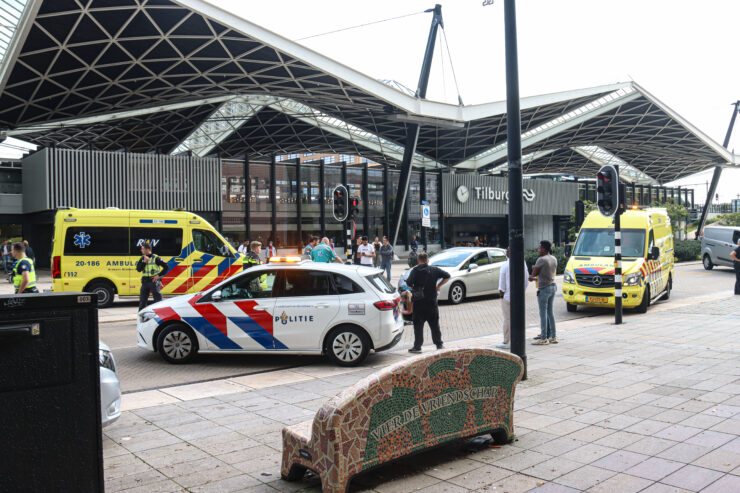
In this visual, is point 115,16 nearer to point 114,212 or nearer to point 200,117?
point 114,212

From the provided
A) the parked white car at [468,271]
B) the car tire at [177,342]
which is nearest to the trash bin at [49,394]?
the car tire at [177,342]

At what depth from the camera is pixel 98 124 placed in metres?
42.4

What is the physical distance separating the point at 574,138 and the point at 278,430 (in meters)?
53.0

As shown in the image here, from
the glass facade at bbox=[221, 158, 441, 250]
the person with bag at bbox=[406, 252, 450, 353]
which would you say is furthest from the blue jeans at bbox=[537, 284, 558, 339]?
the glass facade at bbox=[221, 158, 441, 250]

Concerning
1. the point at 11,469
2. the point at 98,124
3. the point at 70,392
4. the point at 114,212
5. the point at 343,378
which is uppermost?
the point at 98,124

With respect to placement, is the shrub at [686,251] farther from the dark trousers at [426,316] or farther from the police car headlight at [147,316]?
the police car headlight at [147,316]

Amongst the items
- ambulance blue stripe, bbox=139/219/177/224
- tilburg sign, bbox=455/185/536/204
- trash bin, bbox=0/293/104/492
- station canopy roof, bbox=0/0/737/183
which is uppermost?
station canopy roof, bbox=0/0/737/183

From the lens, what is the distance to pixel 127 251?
17500 mm

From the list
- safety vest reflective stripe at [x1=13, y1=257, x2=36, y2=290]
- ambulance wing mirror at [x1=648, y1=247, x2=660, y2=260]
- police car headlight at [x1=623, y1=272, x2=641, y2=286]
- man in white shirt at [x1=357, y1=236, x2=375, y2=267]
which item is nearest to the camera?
safety vest reflective stripe at [x1=13, y1=257, x2=36, y2=290]

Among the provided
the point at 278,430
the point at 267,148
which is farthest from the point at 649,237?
the point at 267,148

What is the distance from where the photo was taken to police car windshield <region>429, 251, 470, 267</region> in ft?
59.5

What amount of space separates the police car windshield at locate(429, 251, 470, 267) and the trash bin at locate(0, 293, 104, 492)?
15688mm

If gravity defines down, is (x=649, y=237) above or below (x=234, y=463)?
above

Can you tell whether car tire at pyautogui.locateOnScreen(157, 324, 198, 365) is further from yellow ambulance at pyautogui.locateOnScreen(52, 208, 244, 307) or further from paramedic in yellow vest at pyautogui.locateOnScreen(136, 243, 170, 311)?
yellow ambulance at pyautogui.locateOnScreen(52, 208, 244, 307)
